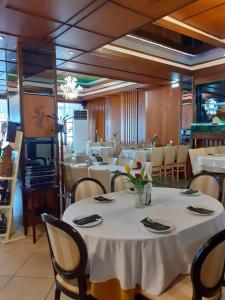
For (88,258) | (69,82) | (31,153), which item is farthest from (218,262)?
(69,82)

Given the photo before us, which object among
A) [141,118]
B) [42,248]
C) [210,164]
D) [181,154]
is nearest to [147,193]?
[42,248]

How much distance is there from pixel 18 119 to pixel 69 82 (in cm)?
515

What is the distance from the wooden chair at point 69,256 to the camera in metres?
1.60

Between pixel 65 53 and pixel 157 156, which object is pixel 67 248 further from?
pixel 157 156

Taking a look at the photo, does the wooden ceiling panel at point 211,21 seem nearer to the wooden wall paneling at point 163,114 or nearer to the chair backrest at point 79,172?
the chair backrest at point 79,172

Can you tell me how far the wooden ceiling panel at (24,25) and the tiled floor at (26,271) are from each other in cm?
279

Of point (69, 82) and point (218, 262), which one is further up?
point (69, 82)

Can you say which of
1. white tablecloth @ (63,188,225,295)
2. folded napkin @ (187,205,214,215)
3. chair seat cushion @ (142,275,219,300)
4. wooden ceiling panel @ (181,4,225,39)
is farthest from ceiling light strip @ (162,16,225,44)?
chair seat cushion @ (142,275,219,300)

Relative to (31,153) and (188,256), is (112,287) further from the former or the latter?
(31,153)

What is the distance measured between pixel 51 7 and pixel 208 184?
269 cm

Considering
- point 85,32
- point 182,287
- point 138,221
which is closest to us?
point 182,287

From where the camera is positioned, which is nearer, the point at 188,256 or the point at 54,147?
the point at 188,256

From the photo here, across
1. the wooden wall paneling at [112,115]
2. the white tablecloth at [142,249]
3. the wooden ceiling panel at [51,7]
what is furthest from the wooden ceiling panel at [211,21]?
the wooden wall paneling at [112,115]

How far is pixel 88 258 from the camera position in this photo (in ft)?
5.60
